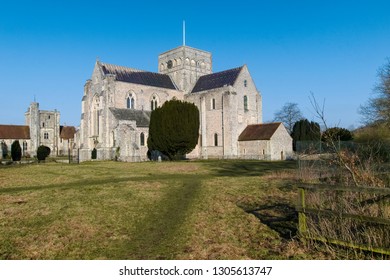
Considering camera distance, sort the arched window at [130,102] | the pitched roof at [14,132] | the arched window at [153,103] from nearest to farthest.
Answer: the arched window at [130,102], the arched window at [153,103], the pitched roof at [14,132]

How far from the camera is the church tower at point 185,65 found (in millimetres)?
50906

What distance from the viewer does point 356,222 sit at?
636 cm

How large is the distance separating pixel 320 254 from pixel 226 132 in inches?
1401

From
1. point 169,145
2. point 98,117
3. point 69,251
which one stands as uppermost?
point 98,117

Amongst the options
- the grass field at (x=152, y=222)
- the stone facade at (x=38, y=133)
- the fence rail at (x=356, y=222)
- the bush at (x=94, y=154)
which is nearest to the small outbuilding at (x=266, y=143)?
the bush at (x=94, y=154)

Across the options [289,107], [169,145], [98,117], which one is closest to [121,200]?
[169,145]

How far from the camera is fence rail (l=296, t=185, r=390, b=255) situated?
555 cm

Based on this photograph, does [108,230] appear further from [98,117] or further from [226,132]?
[98,117]

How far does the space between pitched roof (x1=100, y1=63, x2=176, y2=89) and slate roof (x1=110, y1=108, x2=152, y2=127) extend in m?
4.79

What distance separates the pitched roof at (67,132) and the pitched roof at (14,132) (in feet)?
31.8

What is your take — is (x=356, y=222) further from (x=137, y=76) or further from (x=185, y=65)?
(x=185, y=65)

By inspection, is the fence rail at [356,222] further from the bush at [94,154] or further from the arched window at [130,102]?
the arched window at [130,102]

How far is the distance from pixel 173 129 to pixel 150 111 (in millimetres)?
10795

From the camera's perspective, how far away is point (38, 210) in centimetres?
983
